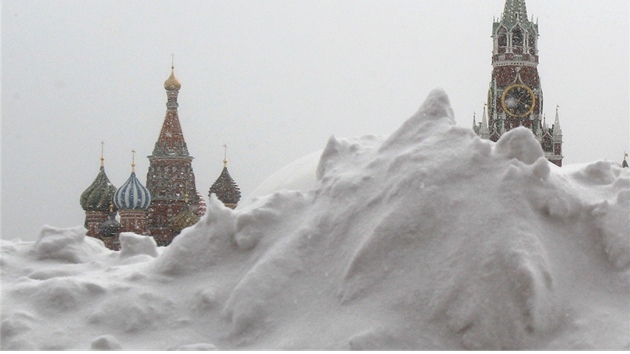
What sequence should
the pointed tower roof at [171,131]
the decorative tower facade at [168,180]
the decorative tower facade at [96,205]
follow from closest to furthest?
the decorative tower facade at [96,205], the decorative tower facade at [168,180], the pointed tower roof at [171,131]

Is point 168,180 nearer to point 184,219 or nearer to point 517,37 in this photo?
point 184,219

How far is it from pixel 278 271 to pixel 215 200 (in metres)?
0.59

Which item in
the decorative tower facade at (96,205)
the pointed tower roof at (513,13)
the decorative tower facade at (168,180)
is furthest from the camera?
the pointed tower roof at (513,13)

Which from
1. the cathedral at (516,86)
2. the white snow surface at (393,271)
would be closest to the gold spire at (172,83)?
the cathedral at (516,86)

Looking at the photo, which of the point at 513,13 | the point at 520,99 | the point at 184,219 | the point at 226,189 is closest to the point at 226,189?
the point at 226,189

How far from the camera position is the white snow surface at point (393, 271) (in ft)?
11.0

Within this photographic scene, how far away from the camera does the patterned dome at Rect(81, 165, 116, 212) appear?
98.6 feet

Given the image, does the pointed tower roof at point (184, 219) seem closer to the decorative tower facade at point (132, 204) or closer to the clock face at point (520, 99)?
the decorative tower facade at point (132, 204)

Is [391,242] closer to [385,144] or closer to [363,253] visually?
[363,253]

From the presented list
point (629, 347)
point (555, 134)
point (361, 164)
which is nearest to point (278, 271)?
point (361, 164)

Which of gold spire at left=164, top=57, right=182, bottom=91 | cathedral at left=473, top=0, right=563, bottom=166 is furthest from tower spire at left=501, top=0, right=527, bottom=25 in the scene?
gold spire at left=164, top=57, right=182, bottom=91

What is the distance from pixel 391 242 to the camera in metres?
3.65

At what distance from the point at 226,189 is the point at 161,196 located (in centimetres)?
244

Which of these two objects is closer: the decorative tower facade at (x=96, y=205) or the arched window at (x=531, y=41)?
the decorative tower facade at (x=96, y=205)
